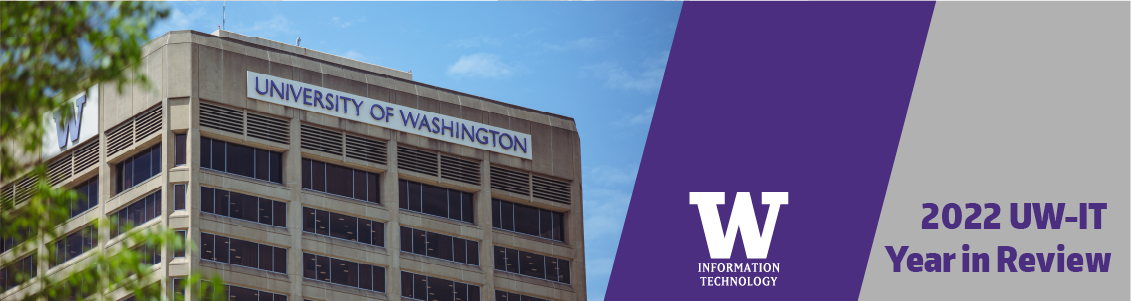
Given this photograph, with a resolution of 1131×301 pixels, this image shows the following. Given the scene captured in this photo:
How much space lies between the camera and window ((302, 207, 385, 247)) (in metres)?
86.1

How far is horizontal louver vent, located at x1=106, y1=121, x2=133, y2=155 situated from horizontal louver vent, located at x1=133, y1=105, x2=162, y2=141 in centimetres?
63

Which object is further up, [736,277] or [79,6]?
[736,277]

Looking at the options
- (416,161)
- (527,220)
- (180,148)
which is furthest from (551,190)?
(180,148)

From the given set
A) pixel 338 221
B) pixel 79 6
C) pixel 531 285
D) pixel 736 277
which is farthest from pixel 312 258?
pixel 79 6

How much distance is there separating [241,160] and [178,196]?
14.7 ft

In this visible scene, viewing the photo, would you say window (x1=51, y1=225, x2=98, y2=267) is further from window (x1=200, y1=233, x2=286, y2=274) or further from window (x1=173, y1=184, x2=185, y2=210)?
window (x1=200, y1=233, x2=286, y2=274)

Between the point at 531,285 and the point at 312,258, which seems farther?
the point at 531,285

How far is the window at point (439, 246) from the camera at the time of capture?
9038cm

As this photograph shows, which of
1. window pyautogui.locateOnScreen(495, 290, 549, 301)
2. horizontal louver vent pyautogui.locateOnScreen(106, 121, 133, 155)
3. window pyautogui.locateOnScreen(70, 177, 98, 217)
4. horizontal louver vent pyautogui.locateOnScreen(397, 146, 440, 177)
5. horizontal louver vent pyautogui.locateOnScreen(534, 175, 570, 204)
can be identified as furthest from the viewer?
horizontal louver vent pyautogui.locateOnScreen(534, 175, 570, 204)

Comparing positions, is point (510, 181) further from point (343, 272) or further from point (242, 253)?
point (242, 253)

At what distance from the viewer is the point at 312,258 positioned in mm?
85188

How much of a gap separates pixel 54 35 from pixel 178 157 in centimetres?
5408

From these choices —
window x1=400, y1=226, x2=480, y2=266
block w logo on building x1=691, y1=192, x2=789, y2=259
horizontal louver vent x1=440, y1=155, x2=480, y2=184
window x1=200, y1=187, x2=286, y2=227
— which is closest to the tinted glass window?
window x1=200, y1=187, x2=286, y2=227

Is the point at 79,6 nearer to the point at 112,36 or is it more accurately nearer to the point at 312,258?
the point at 112,36
